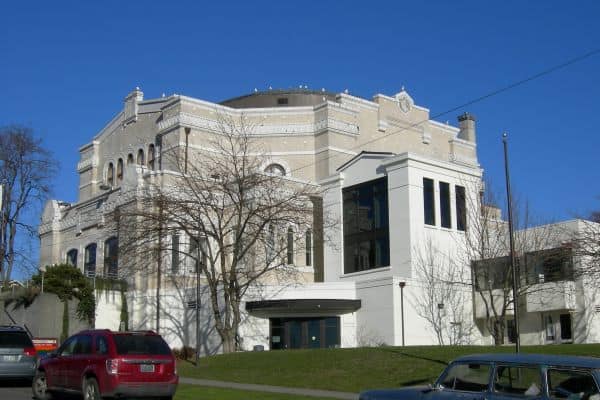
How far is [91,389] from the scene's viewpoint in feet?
52.2

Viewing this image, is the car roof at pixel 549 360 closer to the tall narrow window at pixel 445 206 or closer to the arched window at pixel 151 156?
the tall narrow window at pixel 445 206

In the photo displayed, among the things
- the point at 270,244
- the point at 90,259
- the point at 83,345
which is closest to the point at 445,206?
the point at 270,244

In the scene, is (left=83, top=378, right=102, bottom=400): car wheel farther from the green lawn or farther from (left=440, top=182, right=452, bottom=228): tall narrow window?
(left=440, top=182, right=452, bottom=228): tall narrow window

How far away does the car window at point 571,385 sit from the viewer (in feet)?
28.5

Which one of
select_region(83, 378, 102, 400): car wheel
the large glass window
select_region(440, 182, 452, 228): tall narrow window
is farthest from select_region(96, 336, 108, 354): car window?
select_region(440, 182, 452, 228): tall narrow window

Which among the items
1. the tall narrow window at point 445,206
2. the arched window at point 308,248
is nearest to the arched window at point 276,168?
the arched window at point 308,248

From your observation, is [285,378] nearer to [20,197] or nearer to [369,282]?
[369,282]

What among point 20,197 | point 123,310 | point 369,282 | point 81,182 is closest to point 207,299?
point 123,310

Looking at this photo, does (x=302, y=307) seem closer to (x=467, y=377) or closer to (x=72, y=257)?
(x=72, y=257)

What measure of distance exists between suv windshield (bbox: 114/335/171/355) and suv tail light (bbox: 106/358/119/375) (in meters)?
0.26

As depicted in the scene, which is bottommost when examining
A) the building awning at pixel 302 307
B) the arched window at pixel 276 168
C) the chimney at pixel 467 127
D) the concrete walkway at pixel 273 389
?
the concrete walkway at pixel 273 389

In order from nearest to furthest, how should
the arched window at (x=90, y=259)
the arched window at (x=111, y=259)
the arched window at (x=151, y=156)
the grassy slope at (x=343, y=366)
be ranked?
the grassy slope at (x=343, y=366)
the arched window at (x=111, y=259)
the arched window at (x=90, y=259)
the arched window at (x=151, y=156)

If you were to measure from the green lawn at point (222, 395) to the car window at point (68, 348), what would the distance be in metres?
2.85

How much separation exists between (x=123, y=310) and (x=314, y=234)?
11.1m
